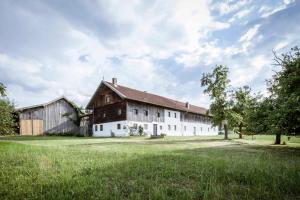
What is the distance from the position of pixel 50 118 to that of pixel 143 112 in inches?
627

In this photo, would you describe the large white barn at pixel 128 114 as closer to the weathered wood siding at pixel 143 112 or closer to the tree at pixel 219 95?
the weathered wood siding at pixel 143 112

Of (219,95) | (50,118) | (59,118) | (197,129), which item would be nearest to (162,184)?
(219,95)

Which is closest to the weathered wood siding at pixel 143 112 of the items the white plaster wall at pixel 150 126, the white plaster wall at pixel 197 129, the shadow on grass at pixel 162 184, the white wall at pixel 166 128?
the white plaster wall at pixel 150 126

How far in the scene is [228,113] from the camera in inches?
1137

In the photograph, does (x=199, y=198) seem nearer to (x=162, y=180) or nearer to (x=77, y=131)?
(x=162, y=180)

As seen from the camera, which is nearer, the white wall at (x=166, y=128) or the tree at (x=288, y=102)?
the tree at (x=288, y=102)

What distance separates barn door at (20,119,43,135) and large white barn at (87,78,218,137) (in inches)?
368

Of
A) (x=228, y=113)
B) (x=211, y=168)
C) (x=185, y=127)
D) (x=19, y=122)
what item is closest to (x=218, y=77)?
(x=228, y=113)

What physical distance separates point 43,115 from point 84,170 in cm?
3608

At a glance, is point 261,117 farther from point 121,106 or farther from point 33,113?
point 33,113

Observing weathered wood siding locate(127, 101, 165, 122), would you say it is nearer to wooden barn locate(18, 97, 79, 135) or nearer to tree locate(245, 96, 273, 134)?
wooden barn locate(18, 97, 79, 135)

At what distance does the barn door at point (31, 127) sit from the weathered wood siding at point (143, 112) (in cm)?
1482

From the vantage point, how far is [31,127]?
36312 millimetres

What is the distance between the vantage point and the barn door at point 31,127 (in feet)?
116
